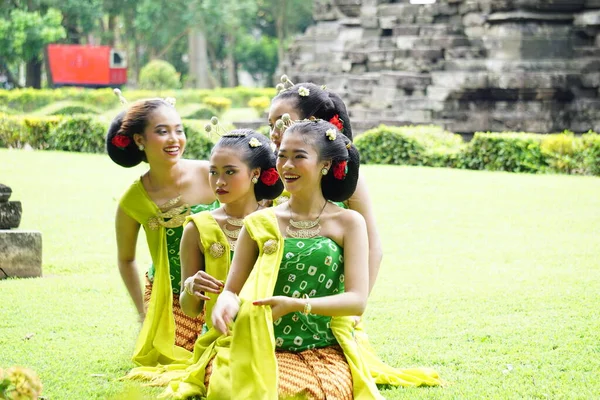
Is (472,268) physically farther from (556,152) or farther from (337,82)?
(337,82)

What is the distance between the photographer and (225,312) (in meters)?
3.66

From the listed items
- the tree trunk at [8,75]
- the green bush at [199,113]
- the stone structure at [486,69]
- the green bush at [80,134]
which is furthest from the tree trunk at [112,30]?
the stone structure at [486,69]

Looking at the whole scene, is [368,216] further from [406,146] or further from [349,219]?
[406,146]

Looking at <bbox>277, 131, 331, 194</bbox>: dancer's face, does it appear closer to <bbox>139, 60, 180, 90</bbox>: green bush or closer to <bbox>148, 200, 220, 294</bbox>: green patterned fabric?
<bbox>148, 200, 220, 294</bbox>: green patterned fabric

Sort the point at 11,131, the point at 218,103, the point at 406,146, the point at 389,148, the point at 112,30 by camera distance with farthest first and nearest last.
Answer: the point at 112,30, the point at 218,103, the point at 11,131, the point at 389,148, the point at 406,146

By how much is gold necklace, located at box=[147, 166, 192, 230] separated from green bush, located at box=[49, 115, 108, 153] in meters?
14.0

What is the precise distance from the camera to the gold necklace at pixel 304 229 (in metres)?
3.95

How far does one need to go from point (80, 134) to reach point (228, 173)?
49.6 ft

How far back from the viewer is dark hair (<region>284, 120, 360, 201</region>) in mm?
3926

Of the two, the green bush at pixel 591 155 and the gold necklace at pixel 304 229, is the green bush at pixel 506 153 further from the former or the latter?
the gold necklace at pixel 304 229

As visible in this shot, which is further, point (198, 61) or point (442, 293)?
point (198, 61)

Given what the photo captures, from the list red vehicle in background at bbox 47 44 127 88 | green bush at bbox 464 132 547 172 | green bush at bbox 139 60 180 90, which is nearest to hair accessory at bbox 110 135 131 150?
green bush at bbox 464 132 547 172

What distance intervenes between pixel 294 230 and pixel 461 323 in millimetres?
2697

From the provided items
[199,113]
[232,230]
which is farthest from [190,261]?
[199,113]
